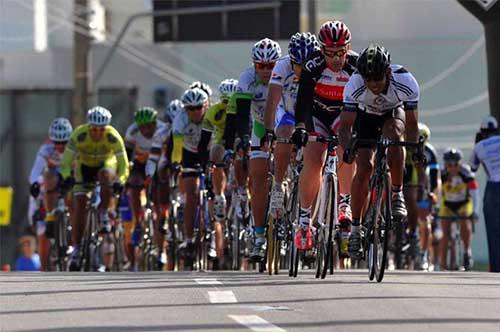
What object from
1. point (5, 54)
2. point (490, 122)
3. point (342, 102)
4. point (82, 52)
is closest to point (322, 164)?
point (342, 102)

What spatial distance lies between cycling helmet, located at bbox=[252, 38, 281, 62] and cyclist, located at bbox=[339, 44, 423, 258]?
2968 mm

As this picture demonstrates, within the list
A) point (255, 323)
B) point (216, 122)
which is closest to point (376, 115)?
point (255, 323)

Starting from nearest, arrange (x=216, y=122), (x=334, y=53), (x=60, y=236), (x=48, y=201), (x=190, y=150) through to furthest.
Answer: (x=334, y=53)
(x=216, y=122)
(x=190, y=150)
(x=60, y=236)
(x=48, y=201)

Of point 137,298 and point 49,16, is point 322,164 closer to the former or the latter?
point 137,298

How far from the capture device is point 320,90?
15.4m

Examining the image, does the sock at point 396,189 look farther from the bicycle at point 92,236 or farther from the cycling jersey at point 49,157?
the cycling jersey at point 49,157

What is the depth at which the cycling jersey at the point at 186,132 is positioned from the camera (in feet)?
70.4

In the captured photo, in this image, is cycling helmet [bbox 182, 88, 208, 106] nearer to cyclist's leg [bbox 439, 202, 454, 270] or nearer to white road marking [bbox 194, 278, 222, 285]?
white road marking [bbox 194, 278, 222, 285]

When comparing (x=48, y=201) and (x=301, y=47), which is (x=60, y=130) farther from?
(x=301, y=47)

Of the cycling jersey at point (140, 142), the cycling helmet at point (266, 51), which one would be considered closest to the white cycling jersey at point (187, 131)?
the cycling jersey at point (140, 142)

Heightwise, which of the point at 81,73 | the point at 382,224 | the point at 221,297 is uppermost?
the point at 81,73

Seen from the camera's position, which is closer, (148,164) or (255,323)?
(255,323)

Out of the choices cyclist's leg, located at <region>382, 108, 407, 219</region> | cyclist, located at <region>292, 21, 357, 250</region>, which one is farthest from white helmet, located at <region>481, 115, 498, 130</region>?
cyclist's leg, located at <region>382, 108, 407, 219</region>

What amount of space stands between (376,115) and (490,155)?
6214 millimetres
